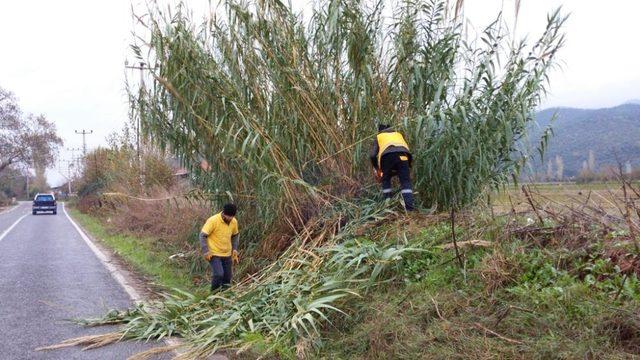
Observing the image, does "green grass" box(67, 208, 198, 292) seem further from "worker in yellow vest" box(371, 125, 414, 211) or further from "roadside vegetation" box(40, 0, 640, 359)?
"worker in yellow vest" box(371, 125, 414, 211)

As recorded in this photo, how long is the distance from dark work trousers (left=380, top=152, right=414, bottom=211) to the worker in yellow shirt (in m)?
1.97

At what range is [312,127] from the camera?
788 centimetres

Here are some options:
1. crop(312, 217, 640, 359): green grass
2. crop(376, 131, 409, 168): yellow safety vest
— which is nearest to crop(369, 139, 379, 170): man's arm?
crop(376, 131, 409, 168): yellow safety vest

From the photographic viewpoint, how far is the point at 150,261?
Result: 12.2 meters

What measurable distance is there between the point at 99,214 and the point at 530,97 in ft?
96.3

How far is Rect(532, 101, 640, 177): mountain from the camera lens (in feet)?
18.3

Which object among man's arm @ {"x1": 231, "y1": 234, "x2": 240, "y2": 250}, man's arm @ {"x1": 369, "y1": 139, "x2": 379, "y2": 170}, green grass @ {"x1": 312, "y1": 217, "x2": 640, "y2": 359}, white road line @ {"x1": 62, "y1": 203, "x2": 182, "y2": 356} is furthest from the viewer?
man's arm @ {"x1": 231, "y1": 234, "x2": 240, "y2": 250}

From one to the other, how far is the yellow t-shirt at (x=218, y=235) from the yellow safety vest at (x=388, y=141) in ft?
7.04

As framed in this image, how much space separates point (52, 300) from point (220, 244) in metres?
2.41

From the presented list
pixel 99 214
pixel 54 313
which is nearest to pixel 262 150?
pixel 54 313

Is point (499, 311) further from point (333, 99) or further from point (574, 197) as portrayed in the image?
point (333, 99)

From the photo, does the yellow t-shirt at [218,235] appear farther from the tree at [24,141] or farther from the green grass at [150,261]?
the tree at [24,141]

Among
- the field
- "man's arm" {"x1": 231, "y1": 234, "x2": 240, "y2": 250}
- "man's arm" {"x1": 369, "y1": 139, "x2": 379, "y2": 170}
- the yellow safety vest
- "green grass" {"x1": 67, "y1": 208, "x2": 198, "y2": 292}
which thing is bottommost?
"green grass" {"x1": 67, "y1": 208, "x2": 198, "y2": 292}

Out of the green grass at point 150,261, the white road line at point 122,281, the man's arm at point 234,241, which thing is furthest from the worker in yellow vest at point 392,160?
the green grass at point 150,261
